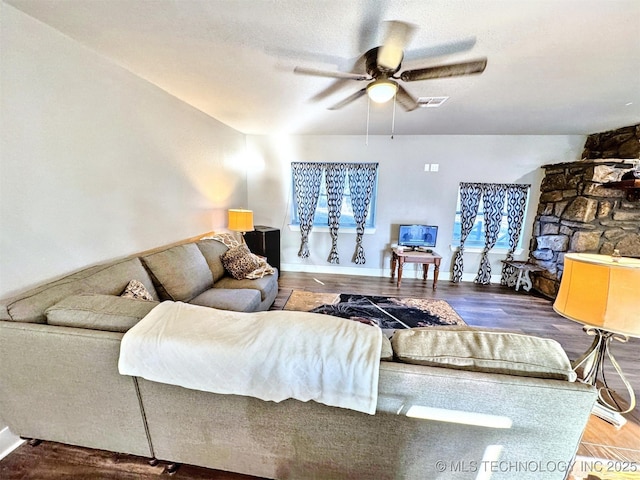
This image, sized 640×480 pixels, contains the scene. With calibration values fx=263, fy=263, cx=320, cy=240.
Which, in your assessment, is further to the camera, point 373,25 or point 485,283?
point 485,283

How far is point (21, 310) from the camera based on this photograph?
4.15 feet

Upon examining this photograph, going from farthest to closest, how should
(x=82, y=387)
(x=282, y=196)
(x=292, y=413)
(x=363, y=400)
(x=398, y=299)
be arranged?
1. (x=282, y=196)
2. (x=398, y=299)
3. (x=82, y=387)
4. (x=292, y=413)
5. (x=363, y=400)

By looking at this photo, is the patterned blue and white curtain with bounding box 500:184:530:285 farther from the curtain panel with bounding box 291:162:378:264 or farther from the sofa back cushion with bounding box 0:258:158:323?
the sofa back cushion with bounding box 0:258:158:323

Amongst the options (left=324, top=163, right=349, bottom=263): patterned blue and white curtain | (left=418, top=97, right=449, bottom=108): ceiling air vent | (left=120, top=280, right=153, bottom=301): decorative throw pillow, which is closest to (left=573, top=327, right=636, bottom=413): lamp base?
(left=418, top=97, right=449, bottom=108): ceiling air vent

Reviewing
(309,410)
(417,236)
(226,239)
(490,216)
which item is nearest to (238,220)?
(226,239)

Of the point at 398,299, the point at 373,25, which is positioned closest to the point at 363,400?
the point at 373,25

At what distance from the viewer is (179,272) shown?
2373 millimetres

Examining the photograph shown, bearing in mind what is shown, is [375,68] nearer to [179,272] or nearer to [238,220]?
[179,272]

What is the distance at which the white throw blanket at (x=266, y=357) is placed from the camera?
93 cm

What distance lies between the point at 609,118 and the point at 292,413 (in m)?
4.83

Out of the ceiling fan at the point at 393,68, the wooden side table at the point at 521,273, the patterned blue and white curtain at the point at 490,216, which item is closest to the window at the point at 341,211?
the patterned blue and white curtain at the point at 490,216

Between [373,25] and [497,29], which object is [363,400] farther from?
[497,29]

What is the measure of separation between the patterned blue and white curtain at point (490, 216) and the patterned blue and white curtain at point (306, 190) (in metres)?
2.89

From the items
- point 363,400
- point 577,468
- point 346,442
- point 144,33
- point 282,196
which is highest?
point 144,33
